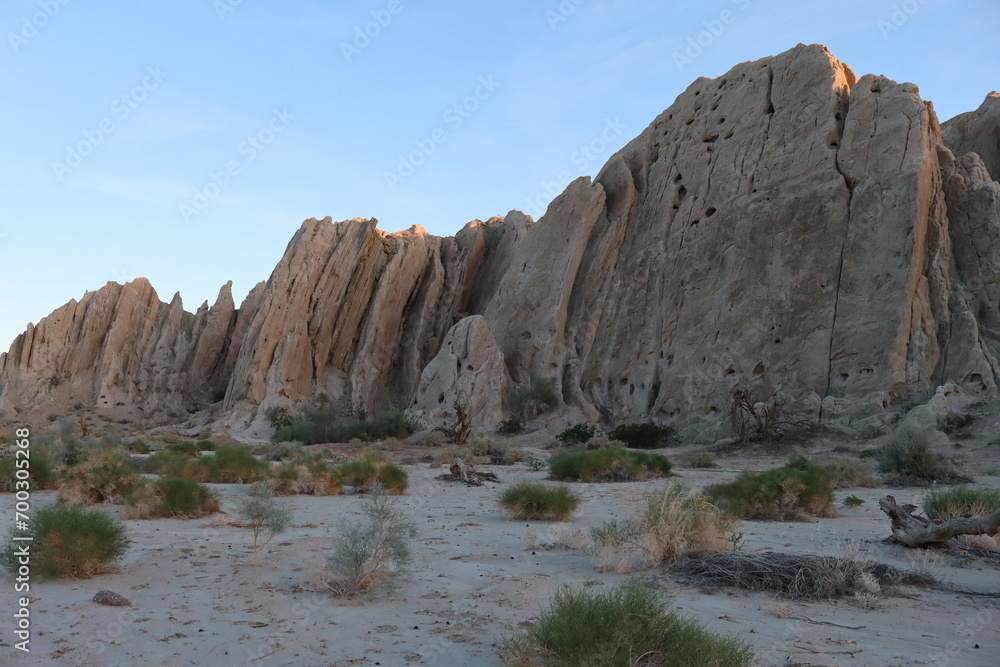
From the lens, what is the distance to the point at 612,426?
32.2 meters

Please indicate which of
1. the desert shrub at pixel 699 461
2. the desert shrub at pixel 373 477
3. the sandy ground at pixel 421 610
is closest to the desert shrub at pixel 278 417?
the desert shrub at pixel 699 461

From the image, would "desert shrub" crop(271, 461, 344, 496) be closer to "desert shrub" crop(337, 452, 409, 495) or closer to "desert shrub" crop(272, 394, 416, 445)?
"desert shrub" crop(337, 452, 409, 495)

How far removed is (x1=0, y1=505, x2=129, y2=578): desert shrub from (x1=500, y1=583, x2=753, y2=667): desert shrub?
4253 mm

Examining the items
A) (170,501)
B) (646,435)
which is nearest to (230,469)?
(170,501)

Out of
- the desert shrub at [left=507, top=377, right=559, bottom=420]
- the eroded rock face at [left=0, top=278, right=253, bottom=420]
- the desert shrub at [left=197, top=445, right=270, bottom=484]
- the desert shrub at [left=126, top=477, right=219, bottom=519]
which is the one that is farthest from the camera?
the eroded rock face at [left=0, top=278, right=253, bottom=420]

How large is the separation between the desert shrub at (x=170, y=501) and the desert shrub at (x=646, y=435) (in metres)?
19.6

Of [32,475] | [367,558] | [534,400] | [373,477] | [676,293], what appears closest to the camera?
[367,558]

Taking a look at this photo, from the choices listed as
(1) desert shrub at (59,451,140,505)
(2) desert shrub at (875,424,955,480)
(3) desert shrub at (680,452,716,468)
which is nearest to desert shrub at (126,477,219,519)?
(1) desert shrub at (59,451,140,505)

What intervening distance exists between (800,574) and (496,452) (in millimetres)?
19532

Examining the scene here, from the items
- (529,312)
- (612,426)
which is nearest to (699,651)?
(612,426)

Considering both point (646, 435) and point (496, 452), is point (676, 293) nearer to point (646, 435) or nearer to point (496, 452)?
point (646, 435)

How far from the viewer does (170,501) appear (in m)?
10.0

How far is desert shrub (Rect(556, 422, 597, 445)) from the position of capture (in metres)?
28.5

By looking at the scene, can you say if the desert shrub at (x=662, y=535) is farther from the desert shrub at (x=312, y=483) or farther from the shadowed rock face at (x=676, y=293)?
the shadowed rock face at (x=676, y=293)
